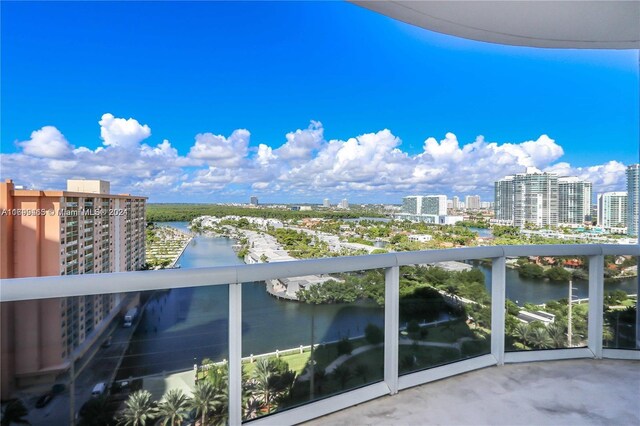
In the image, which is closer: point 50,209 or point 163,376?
point 163,376

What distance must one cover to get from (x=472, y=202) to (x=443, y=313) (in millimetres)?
4741

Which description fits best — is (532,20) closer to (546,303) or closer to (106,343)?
(546,303)

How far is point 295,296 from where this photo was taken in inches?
62.7

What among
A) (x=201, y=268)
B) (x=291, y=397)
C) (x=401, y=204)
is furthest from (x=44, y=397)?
(x=401, y=204)

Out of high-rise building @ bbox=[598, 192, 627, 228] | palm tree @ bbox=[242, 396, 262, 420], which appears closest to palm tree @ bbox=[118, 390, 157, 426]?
palm tree @ bbox=[242, 396, 262, 420]

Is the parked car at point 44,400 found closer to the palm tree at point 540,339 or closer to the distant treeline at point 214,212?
the palm tree at point 540,339

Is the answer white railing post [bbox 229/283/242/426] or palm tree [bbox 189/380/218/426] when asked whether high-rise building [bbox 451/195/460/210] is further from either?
palm tree [bbox 189/380/218/426]

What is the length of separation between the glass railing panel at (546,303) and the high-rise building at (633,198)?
46.6 inches

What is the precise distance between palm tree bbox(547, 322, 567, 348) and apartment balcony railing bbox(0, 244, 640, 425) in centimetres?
4

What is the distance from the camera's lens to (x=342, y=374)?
1.72 metres

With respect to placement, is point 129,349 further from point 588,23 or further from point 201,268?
point 588,23

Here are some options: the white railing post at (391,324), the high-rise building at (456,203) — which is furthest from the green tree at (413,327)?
the high-rise building at (456,203)

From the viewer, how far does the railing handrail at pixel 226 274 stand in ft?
3.51

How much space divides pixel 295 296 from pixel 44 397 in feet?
3.35
